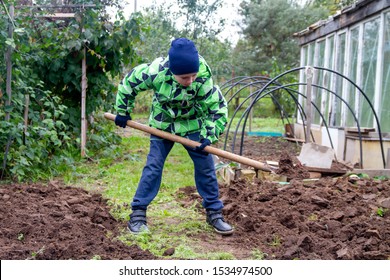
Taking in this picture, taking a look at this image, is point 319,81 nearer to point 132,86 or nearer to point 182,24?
point 182,24

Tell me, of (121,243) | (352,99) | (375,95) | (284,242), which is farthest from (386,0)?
(121,243)

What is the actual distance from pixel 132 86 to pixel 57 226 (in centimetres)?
119

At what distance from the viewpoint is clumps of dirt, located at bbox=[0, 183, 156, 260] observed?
12.0 ft

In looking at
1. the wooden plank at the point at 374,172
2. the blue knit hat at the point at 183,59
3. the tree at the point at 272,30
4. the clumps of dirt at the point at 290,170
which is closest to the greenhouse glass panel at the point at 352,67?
the wooden plank at the point at 374,172

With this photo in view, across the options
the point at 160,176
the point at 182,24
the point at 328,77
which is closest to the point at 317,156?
the point at 160,176

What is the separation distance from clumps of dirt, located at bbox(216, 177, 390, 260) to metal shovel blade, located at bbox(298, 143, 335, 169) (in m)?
0.76

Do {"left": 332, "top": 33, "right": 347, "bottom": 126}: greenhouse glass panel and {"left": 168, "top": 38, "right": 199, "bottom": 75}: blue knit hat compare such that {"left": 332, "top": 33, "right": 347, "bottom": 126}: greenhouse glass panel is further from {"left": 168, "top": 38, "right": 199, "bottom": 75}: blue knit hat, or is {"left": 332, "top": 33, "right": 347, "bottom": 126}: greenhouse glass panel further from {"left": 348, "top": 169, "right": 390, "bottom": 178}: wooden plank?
{"left": 168, "top": 38, "right": 199, "bottom": 75}: blue knit hat

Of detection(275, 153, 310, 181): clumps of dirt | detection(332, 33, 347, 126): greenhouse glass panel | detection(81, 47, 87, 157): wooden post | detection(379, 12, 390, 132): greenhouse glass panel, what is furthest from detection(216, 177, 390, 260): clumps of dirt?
detection(332, 33, 347, 126): greenhouse glass panel

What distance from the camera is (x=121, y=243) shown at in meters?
4.02

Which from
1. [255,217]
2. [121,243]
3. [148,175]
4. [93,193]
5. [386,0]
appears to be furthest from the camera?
[386,0]

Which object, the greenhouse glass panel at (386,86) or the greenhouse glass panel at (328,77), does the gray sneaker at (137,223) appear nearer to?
the greenhouse glass panel at (386,86)

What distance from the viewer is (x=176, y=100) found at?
173 inches

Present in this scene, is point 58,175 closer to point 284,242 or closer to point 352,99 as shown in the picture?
point 284,242

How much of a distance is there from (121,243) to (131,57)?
5.02m
